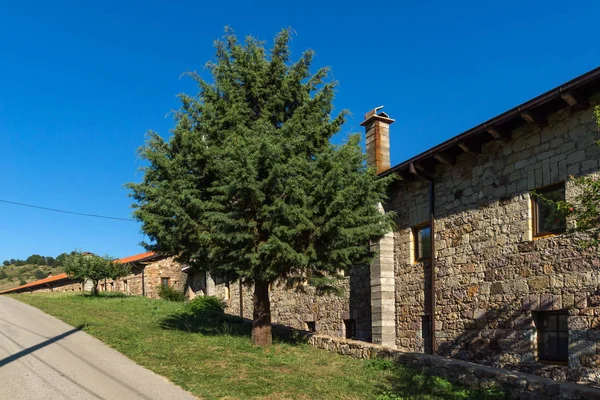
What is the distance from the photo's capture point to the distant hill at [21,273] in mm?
75500

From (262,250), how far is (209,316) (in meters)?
8.74

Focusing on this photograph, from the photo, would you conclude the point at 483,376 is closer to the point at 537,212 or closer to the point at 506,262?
the point at 506,262

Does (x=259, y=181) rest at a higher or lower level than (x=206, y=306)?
higher

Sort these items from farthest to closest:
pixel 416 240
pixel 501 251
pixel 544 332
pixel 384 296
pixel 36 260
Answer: pixel 36 260 → pixel 384 296 → pixel 416 240 → pixel 501 251 → pixel 544 332

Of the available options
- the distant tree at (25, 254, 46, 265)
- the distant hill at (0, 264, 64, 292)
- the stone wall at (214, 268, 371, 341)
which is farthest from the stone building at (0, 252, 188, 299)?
the distant tree at (25, 254, 46, 265)

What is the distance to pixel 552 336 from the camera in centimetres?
1021

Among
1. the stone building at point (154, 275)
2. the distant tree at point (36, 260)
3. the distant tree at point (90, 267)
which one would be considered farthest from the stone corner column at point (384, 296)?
the distant tree at point (36, 260)

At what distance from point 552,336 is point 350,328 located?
7794 mm

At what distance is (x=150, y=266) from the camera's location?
107ft

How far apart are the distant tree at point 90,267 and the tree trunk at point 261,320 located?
53.7 feet

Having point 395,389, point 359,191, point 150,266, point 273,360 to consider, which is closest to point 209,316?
point 273,360

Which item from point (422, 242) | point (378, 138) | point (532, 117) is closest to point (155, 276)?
point (378, 138)

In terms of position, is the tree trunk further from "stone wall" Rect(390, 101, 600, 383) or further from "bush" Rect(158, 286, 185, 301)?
"bush" Rect(158, 286, 185, 301)

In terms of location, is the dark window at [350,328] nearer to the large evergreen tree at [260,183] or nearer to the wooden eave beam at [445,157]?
the large evergreen tree at [260,183]
